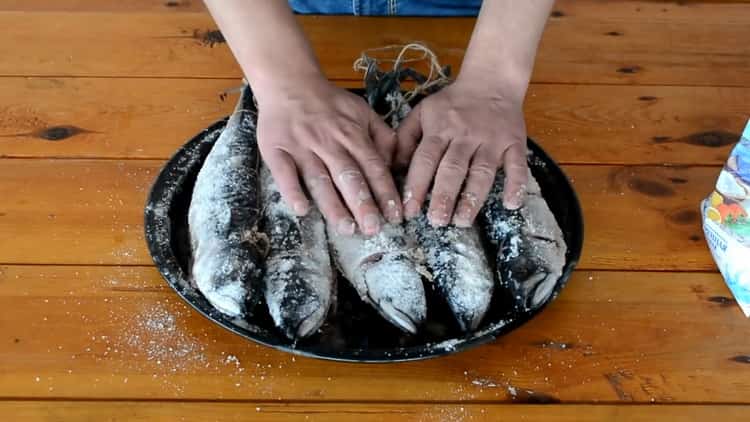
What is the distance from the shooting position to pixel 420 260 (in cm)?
99

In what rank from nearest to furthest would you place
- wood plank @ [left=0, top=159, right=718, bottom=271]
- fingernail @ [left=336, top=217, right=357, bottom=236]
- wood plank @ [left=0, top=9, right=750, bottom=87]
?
1. fingernail @ [left=336, top=217, right=357, bottom=236]
2. wood plank @ [left=0, top=159, right=718, bottom=271]
3. wood plank @ [left=0, top=9, right=750, bottom=87]

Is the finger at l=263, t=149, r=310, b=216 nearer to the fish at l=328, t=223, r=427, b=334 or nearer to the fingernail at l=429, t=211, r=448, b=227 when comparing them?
the fish at l=328, t=223, r=427, b=334

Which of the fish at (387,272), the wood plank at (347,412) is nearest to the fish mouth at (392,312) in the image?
the fish at (387,272)

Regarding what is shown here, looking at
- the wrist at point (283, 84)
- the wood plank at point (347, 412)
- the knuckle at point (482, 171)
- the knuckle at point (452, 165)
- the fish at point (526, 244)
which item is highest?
the wrist at point (283, 84)

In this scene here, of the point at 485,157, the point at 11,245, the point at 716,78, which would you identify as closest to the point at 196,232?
the point at 11,245

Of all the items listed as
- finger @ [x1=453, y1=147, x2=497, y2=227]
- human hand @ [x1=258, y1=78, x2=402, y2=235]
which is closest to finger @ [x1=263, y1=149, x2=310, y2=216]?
human hand @ [x1=258, y1=78, x2=402, y2=235]

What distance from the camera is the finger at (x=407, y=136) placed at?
43.9 inches

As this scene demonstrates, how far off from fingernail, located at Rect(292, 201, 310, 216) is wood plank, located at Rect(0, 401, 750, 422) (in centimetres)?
26

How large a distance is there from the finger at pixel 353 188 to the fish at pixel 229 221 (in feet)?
0.41

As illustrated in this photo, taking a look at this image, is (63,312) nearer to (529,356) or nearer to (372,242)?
(372,242)

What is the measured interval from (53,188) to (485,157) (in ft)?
2.35

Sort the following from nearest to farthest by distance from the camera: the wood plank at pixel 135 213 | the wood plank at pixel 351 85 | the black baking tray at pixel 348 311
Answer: the black baking tray at pixel 348 311
the wood plank at pixel 135 213
the wood plank at pixel 351 85

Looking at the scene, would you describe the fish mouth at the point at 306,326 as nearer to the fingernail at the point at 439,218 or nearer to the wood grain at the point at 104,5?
the fingernail at the point at 439,218

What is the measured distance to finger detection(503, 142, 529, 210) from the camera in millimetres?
1010
